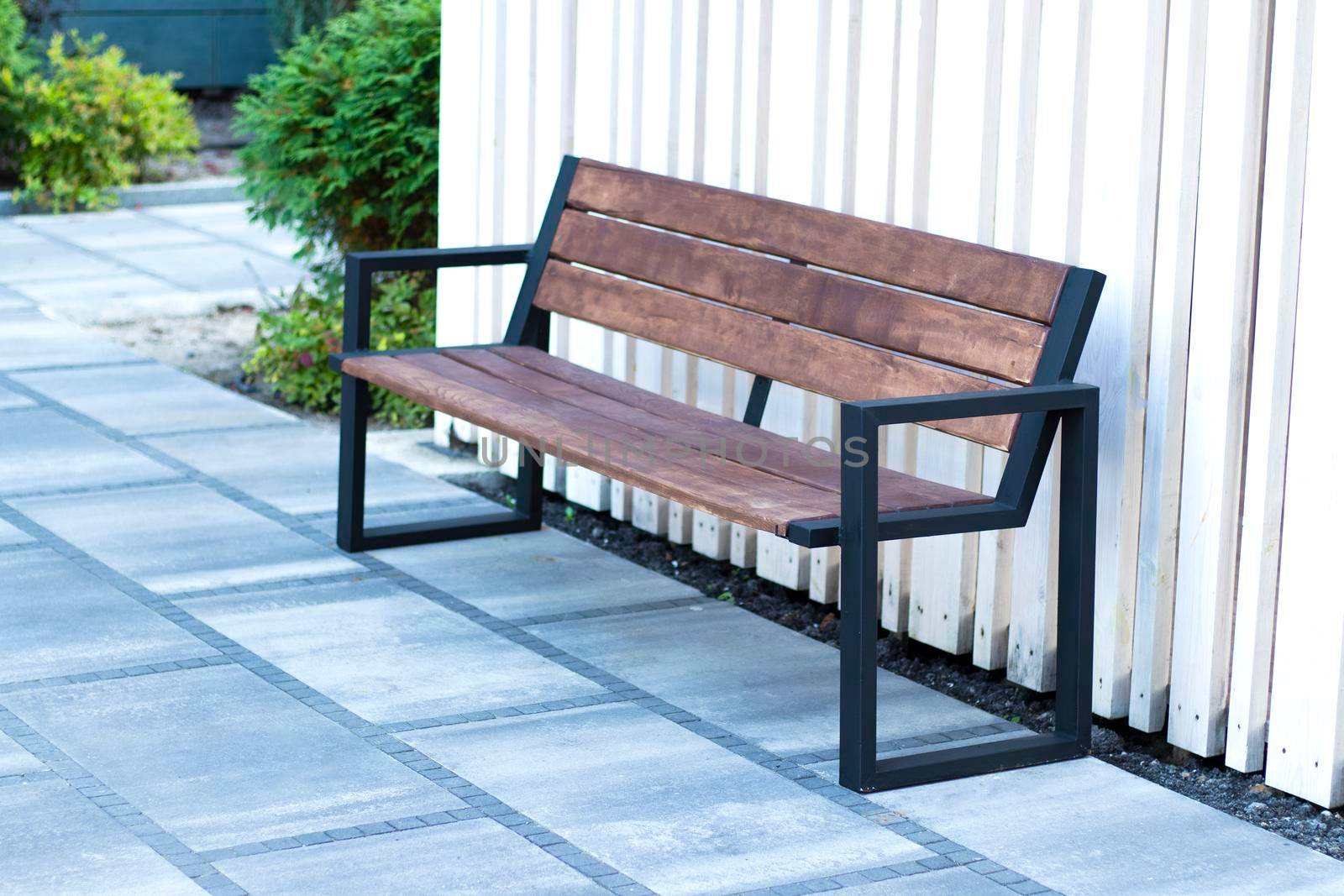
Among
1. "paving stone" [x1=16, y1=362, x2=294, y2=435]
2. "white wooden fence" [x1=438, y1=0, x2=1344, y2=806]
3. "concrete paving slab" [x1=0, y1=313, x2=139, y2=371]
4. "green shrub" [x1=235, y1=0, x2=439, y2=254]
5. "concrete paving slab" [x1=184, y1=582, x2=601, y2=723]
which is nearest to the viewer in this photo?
"white wooden fence" [x1=438, y1=0, x2=1344, y2=806]

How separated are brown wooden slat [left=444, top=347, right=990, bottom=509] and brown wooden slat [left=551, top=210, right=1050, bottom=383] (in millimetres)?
277

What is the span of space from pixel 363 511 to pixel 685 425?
1.18 m

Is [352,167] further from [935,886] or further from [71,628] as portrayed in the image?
[935,886]

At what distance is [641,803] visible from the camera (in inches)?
143

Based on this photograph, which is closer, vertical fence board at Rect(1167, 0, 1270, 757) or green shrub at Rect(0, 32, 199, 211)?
vertical fence board at Rect(1167, 0, 1270, 757)

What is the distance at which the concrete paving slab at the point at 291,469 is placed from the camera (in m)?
5.78

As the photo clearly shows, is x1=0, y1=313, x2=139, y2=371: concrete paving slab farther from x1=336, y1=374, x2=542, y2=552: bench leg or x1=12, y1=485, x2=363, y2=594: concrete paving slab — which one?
x1=336, y1=374, x2=542, y2=552: bench leg

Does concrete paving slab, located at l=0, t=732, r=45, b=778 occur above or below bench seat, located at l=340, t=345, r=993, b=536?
below

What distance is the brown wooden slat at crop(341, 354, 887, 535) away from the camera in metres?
3.76

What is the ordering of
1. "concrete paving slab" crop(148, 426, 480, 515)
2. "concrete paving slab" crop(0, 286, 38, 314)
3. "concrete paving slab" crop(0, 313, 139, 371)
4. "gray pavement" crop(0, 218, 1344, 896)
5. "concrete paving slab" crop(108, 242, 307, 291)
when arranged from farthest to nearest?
"concrete paving slab" crop(108, 242, 307, 291), "concrete paving slab" crop(0, 286, 38, 314), "concrete paving slab" crop(0, 313, 139, 371), "concrete paving slab" crop(148, 426, 480, 515), "gray pavement" crop(0, 218, 1344, 896)

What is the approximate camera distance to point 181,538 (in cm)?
529

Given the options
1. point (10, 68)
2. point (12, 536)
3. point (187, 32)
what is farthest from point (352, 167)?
point (187, 32)

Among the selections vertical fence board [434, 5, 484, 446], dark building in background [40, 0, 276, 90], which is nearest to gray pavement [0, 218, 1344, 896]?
vertical fence board [434, 5, 484, 446]

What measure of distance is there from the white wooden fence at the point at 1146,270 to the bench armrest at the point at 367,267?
2.64 feet
